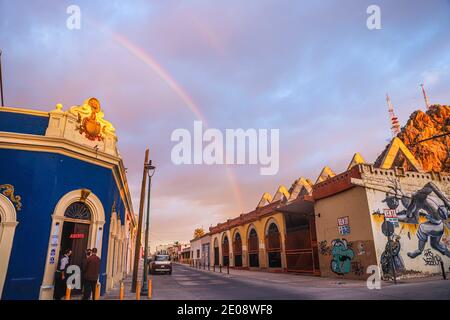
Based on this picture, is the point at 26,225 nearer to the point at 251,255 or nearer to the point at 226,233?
the point at 251,255

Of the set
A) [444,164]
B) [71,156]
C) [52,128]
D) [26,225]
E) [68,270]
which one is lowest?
[68,270]

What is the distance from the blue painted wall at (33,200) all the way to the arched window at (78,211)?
0.73 metres

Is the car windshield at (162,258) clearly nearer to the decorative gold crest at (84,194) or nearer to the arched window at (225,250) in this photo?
the arched window at (225,250)

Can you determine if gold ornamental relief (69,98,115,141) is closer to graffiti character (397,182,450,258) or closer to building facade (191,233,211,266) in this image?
graffiti character (397,182,450,258)

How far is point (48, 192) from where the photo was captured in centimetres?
1103

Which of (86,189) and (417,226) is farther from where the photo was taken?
(417,226)

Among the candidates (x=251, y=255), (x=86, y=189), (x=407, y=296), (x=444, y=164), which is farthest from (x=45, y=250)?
(x=444, y=164)

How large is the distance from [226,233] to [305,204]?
→ 22723 millimetres

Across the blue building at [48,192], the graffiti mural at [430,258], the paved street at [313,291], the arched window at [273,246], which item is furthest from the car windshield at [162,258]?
the graffiti mural at [430,258]

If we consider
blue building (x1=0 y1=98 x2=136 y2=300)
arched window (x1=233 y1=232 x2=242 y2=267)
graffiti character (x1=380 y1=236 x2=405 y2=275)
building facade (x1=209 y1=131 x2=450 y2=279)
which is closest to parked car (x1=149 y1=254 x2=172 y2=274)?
arched window (x1=233 y1=232 x2=242 y2=267)

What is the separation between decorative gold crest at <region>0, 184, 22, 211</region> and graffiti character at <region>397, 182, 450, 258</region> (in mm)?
20297

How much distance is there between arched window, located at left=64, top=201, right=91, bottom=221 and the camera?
11.8 meters

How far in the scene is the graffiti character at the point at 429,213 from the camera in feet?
58.2

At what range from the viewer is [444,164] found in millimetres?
56500
